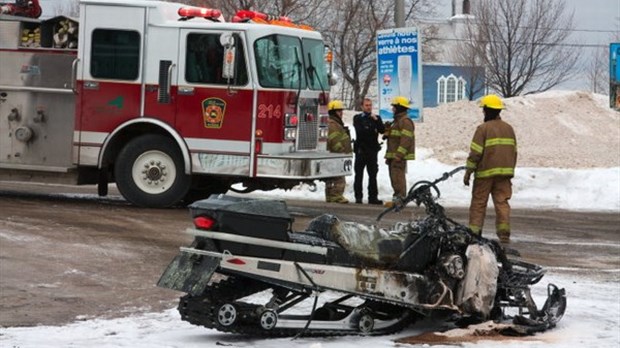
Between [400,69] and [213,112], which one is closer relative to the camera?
[213,112]

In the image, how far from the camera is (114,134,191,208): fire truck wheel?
16156 mm

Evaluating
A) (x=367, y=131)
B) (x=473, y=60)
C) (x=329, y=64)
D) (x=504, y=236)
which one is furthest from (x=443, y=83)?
(x=504, y=236)

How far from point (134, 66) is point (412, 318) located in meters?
8.60

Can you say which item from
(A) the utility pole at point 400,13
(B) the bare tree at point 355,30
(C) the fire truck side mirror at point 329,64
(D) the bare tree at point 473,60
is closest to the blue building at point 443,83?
(D) the bare tree at point 473,60

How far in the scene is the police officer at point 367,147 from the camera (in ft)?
63.4

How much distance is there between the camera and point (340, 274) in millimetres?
7863

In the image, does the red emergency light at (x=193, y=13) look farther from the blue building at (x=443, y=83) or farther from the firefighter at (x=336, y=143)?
the blue building at (x=443, y=83)

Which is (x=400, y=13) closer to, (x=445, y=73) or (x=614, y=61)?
(x=614, y=61)

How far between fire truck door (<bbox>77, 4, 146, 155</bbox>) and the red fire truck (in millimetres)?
14

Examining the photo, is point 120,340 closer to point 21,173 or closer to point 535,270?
point 535,270

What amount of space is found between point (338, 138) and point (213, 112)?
353 cm

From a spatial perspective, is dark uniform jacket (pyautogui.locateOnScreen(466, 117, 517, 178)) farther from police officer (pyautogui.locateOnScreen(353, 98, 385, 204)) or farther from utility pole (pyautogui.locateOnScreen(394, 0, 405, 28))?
utility pole (pyautogui.locateOnScreen(394, 0, 405, 28))

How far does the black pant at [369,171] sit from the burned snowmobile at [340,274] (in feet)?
34.4

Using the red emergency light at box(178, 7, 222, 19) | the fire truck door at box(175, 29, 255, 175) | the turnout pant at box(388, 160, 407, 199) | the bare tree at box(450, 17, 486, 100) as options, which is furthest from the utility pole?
the bare tree at box(450, 17, 486, 100)
